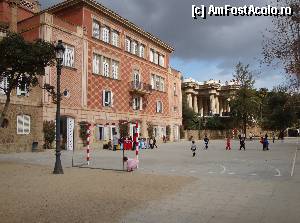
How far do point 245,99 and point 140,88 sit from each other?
91.3ft

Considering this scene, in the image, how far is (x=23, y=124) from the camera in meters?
28.1

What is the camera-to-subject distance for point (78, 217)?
7496 mm

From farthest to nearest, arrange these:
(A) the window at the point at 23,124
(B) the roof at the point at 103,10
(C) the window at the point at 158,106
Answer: (C) the window at the point at 158,106
(B) the roof at the point at 103,10
(A) the window at the point at 23,124

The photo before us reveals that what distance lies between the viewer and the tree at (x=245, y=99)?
64.7 m

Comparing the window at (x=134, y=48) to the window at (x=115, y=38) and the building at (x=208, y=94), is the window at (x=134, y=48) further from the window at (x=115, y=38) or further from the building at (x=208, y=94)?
the building at (x=208, y=94)

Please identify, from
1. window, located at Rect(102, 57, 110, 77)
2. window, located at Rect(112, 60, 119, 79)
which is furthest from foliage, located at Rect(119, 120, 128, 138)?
window, located at Rect(102, 57, 110, 77)

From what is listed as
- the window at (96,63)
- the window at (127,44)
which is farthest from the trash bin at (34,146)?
the window at (127,44)

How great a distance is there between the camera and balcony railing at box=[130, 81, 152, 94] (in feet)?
140

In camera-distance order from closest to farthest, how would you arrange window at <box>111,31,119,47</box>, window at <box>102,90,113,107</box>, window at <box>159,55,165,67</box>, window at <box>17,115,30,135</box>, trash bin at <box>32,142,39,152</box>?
window at <box>17,115,30,135</box>, trash bin at <box>32,142,39,152</box>, window at <box>102,90,113,107</box>, window at <box>111,31,119,47</box>, window at <box>159,55,165,67</box>

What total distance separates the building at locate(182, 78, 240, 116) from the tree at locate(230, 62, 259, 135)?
18275 mm

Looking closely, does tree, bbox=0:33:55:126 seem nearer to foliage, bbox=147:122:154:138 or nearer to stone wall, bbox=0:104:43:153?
stone wall, bbox=0:104:43:153

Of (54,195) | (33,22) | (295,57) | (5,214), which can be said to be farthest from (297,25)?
(33,22)

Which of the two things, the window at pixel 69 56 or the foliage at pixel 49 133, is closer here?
the foliage at pixel 49 133

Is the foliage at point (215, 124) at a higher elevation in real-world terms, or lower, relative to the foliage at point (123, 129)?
higher
